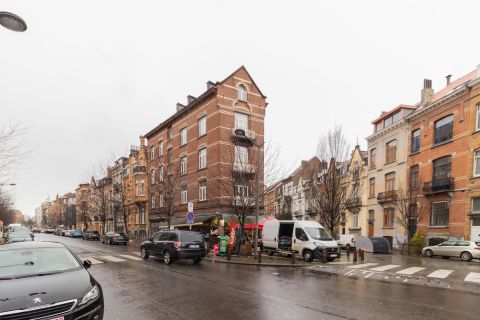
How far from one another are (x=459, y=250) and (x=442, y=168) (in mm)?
8531

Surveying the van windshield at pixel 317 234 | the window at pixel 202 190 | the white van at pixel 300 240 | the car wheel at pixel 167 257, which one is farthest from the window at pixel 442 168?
Answer: the car wheel at pixel 167 257

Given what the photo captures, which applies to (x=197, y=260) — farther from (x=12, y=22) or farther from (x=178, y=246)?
(x=12, y=22)

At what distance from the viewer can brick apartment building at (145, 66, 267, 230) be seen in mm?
27734

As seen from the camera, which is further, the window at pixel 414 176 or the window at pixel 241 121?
the window at pixel 241 121

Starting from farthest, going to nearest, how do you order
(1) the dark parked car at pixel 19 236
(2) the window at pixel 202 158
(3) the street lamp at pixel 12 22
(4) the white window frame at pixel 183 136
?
(4) the white window frame at pixel 183 136 < (2) the window at pixel 202 158 < (1) the dark parked car at pixel 19 236 < (3) the street lamp at pixel 12 22

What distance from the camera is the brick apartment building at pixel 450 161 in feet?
75.4

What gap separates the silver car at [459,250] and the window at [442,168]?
617cm

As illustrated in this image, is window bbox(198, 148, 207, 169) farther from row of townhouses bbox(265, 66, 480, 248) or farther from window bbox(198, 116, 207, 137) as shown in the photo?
row of townhouses bbox(265, 66, 480, 248)

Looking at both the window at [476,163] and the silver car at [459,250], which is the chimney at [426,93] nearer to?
the window at [476,163]

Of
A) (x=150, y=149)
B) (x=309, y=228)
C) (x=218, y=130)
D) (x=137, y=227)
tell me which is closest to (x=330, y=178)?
(x=309, y=228)

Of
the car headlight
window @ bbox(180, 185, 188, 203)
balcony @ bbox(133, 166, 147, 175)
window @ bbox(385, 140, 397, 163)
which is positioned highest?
window @ bbox(385, 140, 397, 163)

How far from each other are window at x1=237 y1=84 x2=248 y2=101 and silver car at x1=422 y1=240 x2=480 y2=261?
1941cm

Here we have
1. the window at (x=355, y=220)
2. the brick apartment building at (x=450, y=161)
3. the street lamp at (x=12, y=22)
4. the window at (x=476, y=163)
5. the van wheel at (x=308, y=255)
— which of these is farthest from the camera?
the window at (x=355, y=220)

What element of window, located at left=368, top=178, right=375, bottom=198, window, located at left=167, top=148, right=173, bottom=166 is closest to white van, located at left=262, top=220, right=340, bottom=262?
window, located at left=167, top=148, right=173, bottom=166
